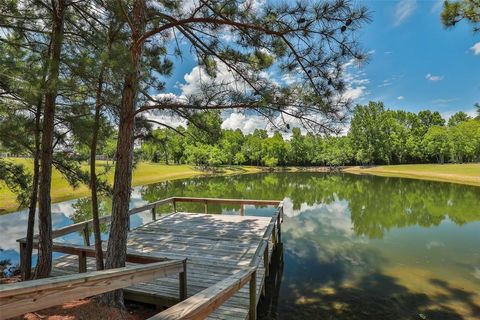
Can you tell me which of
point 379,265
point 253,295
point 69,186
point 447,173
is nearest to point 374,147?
point 447,173

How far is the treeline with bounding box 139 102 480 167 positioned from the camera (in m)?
46.6

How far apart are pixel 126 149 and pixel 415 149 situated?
55538 millimetres

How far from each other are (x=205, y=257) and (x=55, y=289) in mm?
4419

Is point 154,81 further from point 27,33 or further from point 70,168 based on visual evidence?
point 70,168

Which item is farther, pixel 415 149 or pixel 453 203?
pixel 415 149

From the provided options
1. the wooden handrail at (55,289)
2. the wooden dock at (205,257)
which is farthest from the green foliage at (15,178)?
the wooden handrail at (55,289)

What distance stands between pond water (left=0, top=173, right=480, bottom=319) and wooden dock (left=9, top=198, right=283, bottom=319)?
1.07 metres

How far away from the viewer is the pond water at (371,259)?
208 inches

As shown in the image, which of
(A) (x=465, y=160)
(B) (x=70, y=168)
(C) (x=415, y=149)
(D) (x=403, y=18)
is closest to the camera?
(D) (x=403, y=18)

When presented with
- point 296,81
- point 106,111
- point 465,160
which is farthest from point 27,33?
point 465,160

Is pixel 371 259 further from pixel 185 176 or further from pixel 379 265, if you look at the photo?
pixel 185 176

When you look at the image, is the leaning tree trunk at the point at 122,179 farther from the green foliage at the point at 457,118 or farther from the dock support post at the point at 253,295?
the green foliage at the point at 457,118

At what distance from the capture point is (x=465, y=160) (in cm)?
5403

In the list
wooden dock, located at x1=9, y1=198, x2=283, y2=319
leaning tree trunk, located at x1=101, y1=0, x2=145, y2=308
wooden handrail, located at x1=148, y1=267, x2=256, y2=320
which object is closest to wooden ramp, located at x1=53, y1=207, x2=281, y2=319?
wooden dock, located at x1=9, y1=198, x2=283, y2=319
